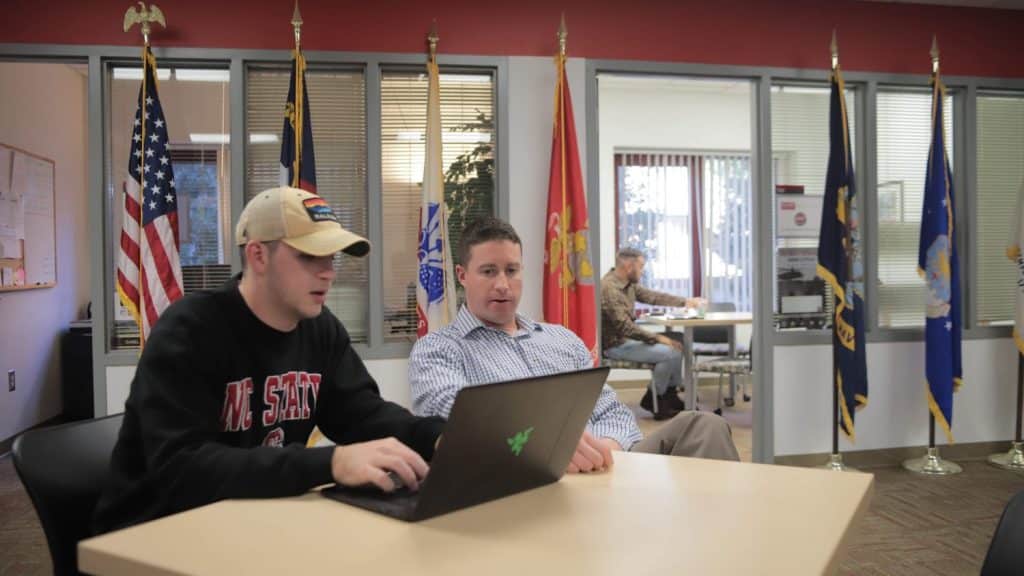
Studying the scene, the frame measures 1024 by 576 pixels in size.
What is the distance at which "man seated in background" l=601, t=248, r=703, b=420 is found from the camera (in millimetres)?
5730

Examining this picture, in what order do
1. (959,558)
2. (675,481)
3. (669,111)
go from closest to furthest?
(675,481) → (959,558) → (669,111)

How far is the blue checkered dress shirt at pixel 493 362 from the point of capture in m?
1.86

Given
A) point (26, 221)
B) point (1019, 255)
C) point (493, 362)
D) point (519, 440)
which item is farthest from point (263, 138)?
point (1019, 255)

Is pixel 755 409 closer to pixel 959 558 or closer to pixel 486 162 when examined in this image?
pixel 959 558

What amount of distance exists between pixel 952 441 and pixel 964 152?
1688mm

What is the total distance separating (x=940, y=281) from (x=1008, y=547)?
3508mm

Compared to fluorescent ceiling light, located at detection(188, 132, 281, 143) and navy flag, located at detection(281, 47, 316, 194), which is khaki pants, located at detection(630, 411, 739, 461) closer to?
navy flag, located at detection(281, 47, 316, 194)

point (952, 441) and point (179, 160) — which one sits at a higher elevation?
point (179, 160)

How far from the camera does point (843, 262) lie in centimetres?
415

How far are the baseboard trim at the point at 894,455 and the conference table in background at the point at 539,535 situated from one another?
3.39 meters

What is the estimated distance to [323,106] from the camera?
3984 mm

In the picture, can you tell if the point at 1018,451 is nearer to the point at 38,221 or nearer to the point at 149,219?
the point at 149,219

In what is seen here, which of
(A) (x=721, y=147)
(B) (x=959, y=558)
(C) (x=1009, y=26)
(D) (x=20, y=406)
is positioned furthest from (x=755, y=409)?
(D) (x=20, y=406)

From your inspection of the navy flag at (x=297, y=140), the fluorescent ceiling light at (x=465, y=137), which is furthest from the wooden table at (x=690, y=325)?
the navy flag at (x=297, y=140)
